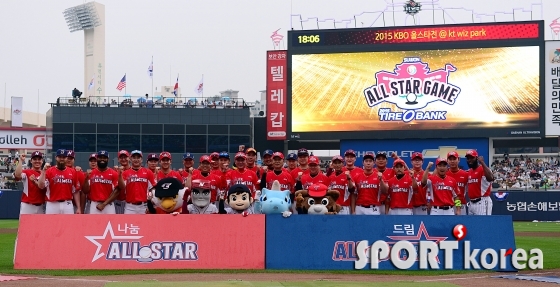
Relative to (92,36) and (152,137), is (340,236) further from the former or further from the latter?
(92,36)

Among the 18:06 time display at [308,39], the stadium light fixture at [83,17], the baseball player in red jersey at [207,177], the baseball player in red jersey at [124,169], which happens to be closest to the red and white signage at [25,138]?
the 18:06 time display at [308,39]

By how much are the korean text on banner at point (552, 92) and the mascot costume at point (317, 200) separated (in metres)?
25.5

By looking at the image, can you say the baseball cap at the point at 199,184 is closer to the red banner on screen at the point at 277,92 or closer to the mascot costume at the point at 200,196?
the mascot costume at the point at 200,196

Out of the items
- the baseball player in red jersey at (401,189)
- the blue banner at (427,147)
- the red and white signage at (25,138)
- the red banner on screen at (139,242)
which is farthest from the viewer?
the red and white signage at (25,138)

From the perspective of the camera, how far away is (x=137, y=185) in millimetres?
14086

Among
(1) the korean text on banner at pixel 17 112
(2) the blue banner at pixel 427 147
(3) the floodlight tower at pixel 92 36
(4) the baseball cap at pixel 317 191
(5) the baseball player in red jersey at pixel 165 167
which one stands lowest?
(4) the baseball cap at pixel 317 191

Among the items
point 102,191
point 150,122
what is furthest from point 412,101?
point 102,191

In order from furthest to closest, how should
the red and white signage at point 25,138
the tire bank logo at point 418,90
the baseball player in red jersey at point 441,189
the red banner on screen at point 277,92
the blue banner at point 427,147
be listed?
1. the red and white signage at point 25,138
2. the red banner on screen at point 277,92
3. the blue banner at point 427,147
4. the tire bank logo at point 418,90
5. the baseball player in red jersey at point 441,189

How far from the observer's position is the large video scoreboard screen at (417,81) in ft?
121

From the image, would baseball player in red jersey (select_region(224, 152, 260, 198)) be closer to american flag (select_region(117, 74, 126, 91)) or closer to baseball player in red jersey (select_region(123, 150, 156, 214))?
baseball player in red jersey (select_region(123, 150, 156, 214))

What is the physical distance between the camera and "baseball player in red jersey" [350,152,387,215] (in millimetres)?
14062

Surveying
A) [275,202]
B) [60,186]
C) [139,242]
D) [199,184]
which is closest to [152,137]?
[60,186]

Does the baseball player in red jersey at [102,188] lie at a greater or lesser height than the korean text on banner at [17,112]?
lesser

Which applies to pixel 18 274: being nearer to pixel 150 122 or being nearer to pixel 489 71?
pixel 489 71
